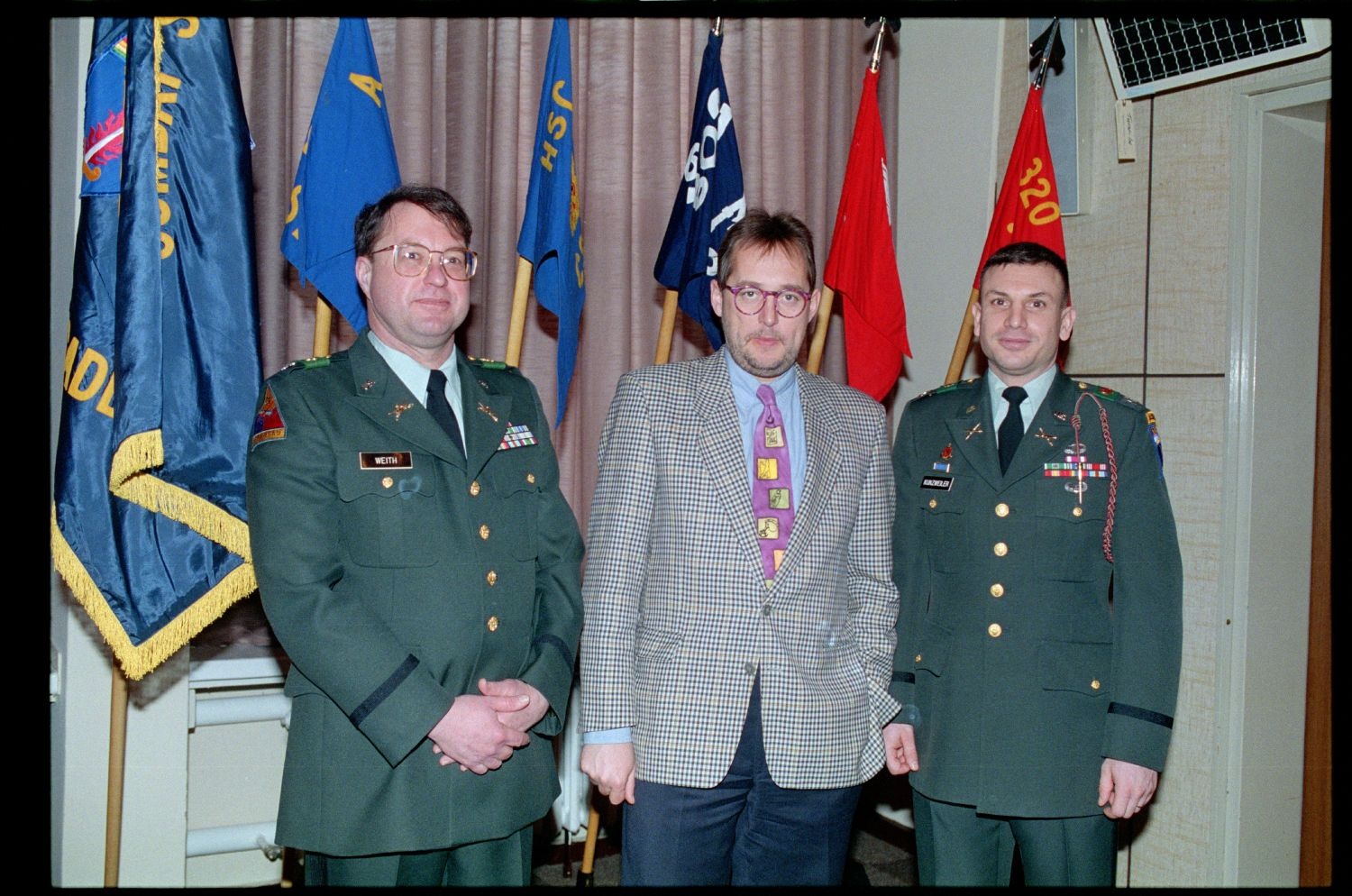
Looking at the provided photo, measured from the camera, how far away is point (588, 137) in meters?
3.25

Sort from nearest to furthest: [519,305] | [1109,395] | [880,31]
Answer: [1109,395]
[519,305]
[880,31]

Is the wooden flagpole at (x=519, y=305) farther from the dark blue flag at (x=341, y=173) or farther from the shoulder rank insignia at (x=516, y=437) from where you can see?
the shoulder rank insignia at (x=516, y=437)

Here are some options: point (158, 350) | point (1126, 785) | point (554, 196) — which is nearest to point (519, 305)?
point (554, 196)

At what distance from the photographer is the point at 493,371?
219 centimetres

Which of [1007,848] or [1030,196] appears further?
[1030,196]

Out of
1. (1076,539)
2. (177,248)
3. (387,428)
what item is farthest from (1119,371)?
(177,248)

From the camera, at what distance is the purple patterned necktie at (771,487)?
2004 millimetres

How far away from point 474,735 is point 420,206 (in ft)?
3.14

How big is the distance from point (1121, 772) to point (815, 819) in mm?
585

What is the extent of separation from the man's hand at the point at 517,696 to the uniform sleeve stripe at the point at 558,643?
0.09 m

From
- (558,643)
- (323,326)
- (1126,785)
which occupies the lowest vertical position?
(1126,785)

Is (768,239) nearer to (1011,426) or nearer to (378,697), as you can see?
(1011,426)

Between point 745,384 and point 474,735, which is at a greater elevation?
point 745,384
